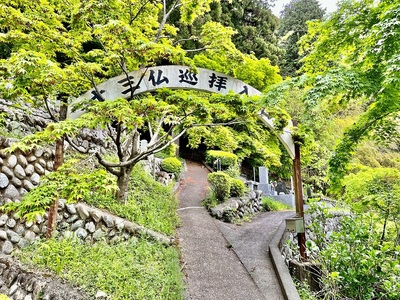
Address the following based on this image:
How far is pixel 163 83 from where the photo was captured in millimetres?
5430

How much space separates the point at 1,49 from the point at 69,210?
5.66m

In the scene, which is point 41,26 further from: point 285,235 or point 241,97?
point 285,235

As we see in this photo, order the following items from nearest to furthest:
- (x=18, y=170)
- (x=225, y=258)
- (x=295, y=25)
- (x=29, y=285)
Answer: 1. (x=29, y=285)
2. (x=18, y=170)
3. (x=225, y=258)
4. (x=295, y=25)

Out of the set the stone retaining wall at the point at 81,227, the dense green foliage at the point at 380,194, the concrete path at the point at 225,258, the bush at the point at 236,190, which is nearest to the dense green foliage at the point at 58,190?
the stone retaining wall at the point at 81,227

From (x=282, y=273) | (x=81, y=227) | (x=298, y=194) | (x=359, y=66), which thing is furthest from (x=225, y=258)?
(x=359, y=66)

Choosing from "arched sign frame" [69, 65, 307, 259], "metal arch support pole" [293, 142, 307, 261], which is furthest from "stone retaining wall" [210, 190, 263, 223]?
"arched sign frame" [69, 65, 307, 259]

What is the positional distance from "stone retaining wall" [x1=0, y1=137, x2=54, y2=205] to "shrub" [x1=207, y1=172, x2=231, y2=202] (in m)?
5.48

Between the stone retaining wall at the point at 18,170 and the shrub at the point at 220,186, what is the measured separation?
5484 mm

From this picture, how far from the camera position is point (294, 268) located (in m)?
5.69

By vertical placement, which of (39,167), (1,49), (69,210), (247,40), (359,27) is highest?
(247,40)

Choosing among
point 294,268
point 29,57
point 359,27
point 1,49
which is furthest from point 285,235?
point 1,49

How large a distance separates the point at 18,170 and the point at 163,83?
3.18 m

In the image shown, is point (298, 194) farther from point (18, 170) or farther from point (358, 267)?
point (18, 170)

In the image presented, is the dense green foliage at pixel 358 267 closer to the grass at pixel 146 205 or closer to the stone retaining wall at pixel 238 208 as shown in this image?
the grass at pixel 146 205
